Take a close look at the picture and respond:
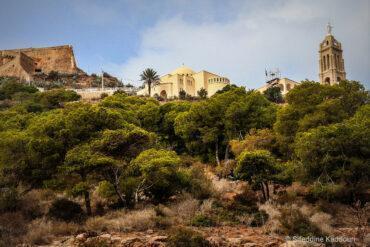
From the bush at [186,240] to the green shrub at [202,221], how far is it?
9.55ft

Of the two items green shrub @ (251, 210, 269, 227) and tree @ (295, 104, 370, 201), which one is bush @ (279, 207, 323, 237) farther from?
tree @ (295, 104, 370, 201)

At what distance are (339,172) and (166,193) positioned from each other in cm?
817

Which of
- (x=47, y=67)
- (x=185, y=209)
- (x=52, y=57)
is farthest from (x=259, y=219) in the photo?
(x=52, y=57)

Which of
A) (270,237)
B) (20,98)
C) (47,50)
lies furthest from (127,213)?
(47,50)

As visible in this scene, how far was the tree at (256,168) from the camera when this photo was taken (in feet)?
80.6

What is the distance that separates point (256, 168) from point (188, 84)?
Answer: 173ft

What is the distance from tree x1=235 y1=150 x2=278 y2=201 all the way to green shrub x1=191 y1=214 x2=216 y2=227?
15.6 ft

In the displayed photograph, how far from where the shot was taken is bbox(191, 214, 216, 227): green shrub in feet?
65.5

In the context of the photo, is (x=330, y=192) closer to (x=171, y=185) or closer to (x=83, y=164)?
(x=171, y=185)

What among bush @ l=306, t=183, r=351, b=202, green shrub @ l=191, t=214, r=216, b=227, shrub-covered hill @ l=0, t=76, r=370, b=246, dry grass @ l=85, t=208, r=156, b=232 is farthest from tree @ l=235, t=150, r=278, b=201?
dry grass @ l=85, t=208, r=156, b=232

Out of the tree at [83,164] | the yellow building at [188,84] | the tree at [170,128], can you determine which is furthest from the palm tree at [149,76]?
the tree at [83,164]

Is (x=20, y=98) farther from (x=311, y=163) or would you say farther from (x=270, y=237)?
(x=270, y=237)

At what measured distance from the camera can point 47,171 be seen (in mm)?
22516

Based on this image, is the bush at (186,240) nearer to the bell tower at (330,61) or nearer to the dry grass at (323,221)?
the dry grass at (323,221)
